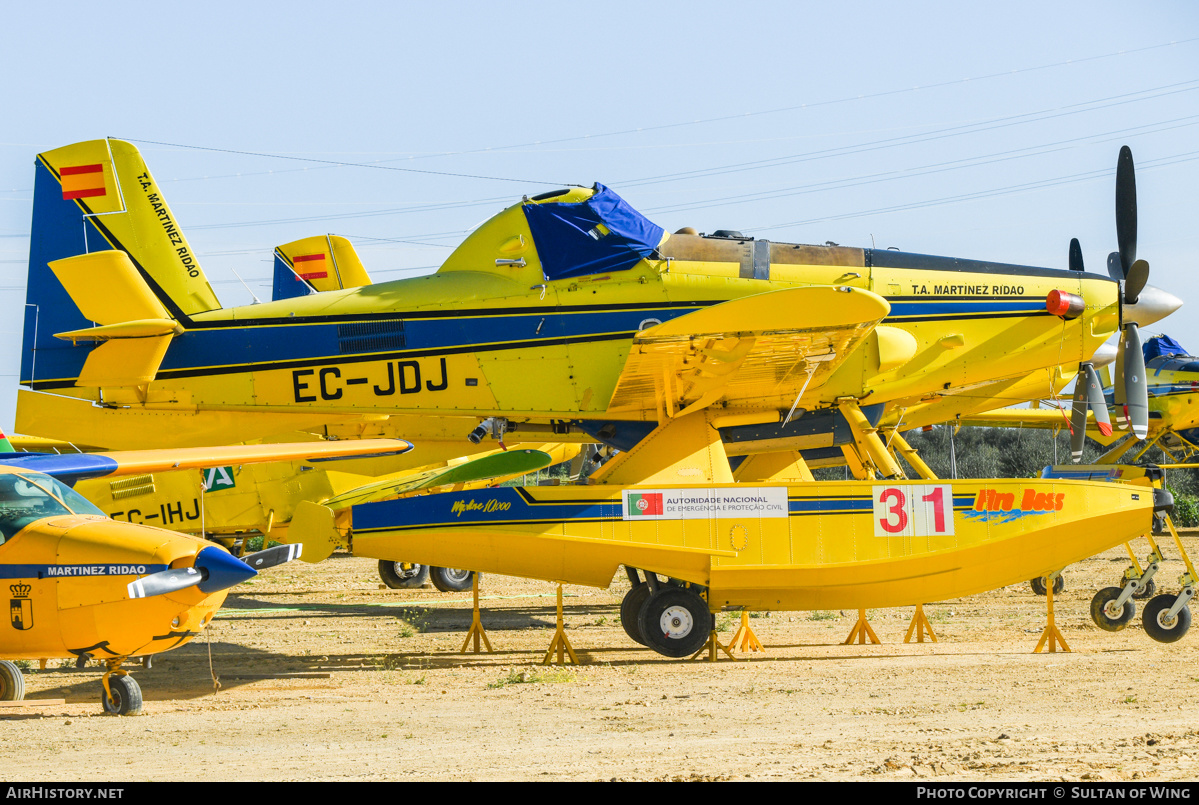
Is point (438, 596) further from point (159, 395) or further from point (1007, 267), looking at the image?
point (1007, 267)

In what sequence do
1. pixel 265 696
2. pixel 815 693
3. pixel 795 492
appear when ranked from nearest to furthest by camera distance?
pixel 815 693 < pixel 265 696 < pixel 795 492

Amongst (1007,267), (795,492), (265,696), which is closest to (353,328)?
(265,696)

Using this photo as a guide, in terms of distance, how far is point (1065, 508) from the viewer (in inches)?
394

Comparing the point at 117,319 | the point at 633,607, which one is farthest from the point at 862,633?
the point at 117,319

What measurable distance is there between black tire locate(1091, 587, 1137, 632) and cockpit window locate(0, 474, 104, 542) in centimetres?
1002

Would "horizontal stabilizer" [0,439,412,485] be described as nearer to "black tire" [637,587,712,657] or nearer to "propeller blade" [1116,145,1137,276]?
"black tire" [637,587,712,657]

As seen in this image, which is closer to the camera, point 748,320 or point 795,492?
point 748,320

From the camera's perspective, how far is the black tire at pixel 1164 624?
10547mm

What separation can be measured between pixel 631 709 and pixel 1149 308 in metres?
7.63

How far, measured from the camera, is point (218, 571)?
746cm

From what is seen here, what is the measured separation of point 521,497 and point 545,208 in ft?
9.73

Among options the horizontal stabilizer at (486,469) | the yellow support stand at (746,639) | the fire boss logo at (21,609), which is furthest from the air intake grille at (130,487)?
the yellow support stand at (746,639)

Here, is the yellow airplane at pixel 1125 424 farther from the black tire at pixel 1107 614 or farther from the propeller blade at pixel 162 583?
the propeller blade at pixel 162 583

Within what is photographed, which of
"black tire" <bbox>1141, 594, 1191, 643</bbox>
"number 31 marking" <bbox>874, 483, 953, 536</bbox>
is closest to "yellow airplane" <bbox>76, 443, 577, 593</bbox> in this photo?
"number 31 marking" <bbox>874, 483, 953, 536</bbox>
